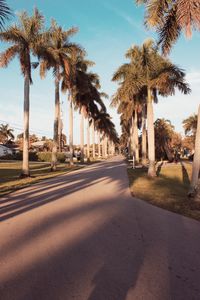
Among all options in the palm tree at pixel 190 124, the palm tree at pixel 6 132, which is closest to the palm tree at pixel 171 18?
the palm tree at pixel 190 124

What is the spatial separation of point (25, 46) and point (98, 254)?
704 inches

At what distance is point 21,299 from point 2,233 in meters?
2.82

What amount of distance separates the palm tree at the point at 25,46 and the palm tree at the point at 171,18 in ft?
32.9

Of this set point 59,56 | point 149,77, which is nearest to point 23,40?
point 59,56

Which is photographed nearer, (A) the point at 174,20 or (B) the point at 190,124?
(A) the point at 174,20

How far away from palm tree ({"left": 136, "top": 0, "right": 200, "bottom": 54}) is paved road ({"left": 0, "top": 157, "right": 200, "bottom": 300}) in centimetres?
717

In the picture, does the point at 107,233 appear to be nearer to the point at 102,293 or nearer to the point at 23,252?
the point at 23,252

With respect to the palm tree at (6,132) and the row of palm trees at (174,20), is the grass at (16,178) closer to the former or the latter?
the row of palm trees at (174,20)

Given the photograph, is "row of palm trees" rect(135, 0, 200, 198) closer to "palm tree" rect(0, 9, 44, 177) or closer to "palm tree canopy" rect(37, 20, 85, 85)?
"palm tree" rect(0, 9, 44, 177)

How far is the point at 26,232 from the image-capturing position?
18.8ft

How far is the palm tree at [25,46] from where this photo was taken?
18.4m

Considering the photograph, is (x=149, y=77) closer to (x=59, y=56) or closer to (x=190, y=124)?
(x=59, y=56)

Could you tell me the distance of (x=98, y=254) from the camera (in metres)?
4.48

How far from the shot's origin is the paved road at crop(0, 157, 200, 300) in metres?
3.35
